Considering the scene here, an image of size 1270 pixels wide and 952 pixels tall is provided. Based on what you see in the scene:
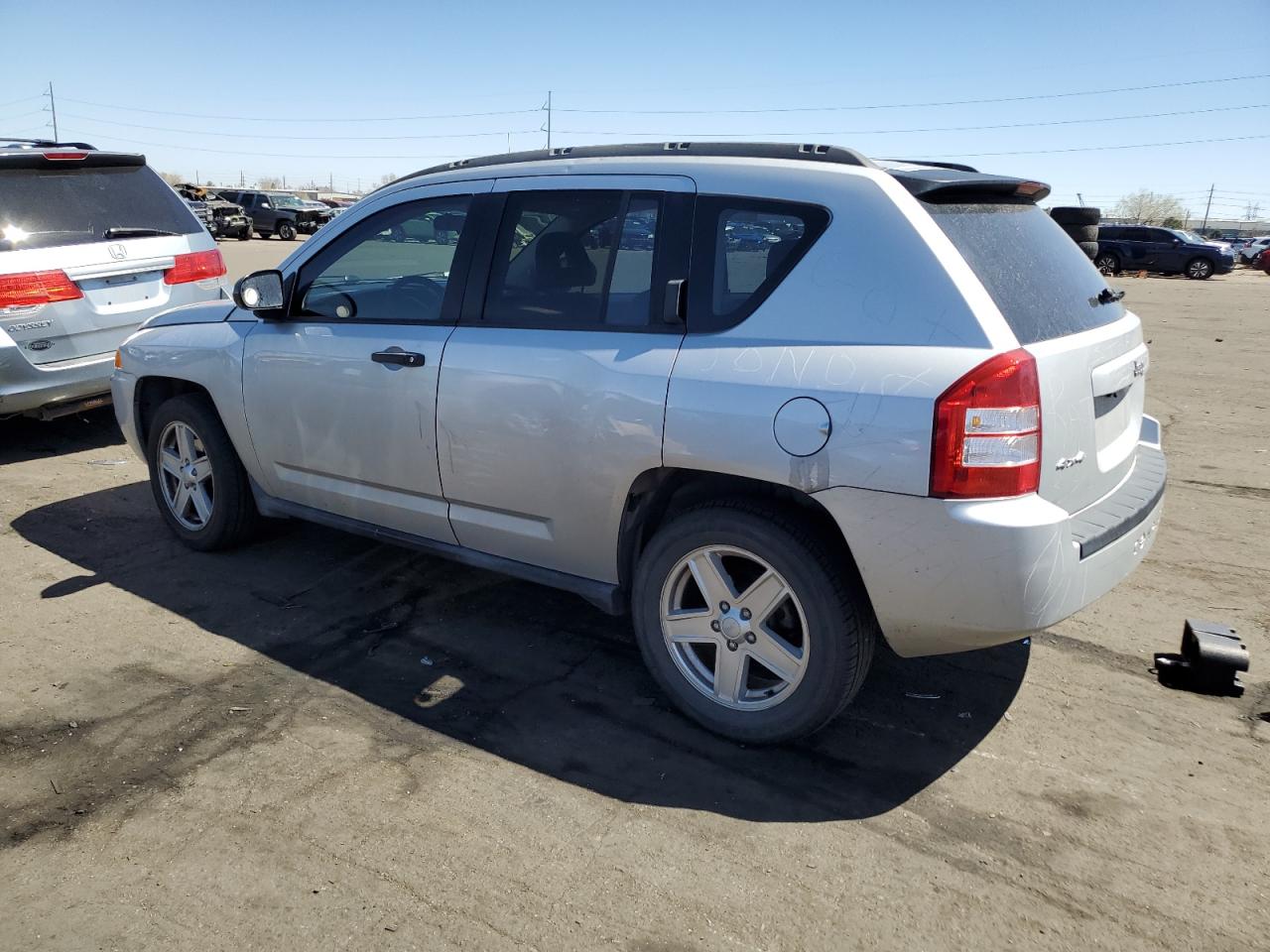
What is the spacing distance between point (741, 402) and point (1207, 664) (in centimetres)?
219

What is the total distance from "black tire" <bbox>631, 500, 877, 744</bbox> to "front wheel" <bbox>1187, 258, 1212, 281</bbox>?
115ft

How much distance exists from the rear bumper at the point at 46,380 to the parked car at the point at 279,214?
37029mm

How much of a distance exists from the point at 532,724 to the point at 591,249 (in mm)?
1755

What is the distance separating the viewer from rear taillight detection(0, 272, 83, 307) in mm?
6371

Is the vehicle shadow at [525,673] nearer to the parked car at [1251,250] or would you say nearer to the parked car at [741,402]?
the parked car at [741,402]

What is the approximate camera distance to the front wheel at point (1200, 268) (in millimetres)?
32281

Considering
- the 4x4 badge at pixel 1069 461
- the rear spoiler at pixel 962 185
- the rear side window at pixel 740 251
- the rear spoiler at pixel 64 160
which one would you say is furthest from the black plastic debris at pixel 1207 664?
the rear spoiler at pixel 64 160

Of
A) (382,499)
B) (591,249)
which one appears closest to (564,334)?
(591,249)

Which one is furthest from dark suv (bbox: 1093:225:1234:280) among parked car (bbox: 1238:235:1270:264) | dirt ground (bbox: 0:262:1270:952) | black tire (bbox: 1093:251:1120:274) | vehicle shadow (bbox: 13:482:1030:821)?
vehicle shadow (bbox: 13:482:1030:821)

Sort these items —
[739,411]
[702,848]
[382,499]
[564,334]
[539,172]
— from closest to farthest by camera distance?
[702,848], [739,411], [564,334], [539,172], [382,499]

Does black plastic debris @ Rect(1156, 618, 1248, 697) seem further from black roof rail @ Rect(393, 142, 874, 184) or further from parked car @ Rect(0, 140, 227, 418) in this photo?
parked car @ Rect(0, 140, 227, 418)

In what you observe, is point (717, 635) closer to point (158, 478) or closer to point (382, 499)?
point (382, 499)

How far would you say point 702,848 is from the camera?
2838 mm

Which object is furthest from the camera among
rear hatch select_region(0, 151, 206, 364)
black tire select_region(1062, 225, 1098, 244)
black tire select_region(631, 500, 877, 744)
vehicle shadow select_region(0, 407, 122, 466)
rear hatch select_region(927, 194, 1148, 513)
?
vehicle shadow select_region(0, 407, 122, 466)
